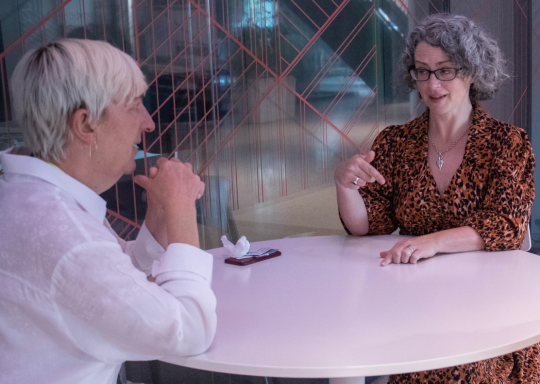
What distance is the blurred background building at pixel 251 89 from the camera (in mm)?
2201

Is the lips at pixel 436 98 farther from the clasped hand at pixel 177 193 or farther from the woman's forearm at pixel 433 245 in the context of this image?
the clasped hand at pixel 177 193

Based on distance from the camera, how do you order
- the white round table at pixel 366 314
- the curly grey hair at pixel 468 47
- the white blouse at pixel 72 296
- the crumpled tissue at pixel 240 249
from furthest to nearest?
the curly grey hair at pixel 468 47, the crumpled tissue at pixel 240 249, the white round table at pixel 366 314, the white blouse at pixel 72 296

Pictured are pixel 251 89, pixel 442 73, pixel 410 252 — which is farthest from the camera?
pixel 251 89

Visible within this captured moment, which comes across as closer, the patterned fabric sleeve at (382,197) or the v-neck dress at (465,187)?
the v-neck dress at (465,187)

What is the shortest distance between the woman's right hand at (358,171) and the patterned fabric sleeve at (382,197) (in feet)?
0.68

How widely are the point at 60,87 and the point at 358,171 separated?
1.05 m

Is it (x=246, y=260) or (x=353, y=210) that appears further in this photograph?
(x=353, y=210)

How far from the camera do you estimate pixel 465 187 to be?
183cm

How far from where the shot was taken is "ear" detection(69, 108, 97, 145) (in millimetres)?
939

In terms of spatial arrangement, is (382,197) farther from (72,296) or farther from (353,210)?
(72,296)

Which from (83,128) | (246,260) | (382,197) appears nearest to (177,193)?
(83,128)

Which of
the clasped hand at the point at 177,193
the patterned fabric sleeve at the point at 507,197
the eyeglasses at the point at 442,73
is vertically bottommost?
the patterned fabric sleeve at the point at 507,197

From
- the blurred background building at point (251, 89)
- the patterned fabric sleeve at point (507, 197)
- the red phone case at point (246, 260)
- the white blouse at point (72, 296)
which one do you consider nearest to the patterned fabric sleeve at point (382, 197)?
Result: the patterned fabric sleeve at point (507, 197)

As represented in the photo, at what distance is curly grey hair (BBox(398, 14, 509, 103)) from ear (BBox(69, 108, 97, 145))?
4.62 feet
